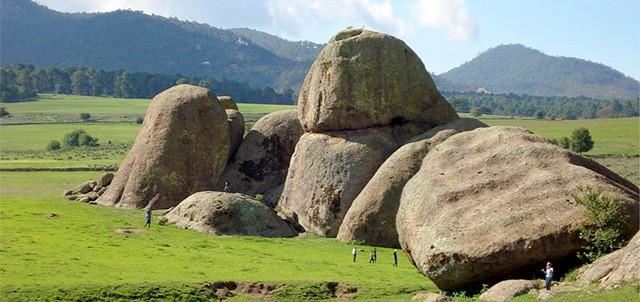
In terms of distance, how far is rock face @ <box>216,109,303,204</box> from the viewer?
68.3 m

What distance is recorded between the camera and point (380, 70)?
59469 mm

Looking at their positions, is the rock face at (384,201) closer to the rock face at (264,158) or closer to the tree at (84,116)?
the rock face at (264,158)

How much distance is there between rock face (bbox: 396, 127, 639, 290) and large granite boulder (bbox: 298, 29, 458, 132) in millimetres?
19086

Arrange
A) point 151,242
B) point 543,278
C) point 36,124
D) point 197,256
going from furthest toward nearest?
point 36,124, point 151,242, point 197,256, point 543,278

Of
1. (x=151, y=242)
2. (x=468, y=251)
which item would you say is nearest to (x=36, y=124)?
(x=151, y=242)

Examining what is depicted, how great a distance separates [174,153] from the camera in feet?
213

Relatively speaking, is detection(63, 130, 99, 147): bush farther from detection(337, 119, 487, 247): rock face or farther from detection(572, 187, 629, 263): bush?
detection(572, 187, 629, 263): bush

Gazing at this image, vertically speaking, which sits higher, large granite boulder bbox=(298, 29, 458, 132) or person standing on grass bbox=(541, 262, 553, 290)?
large granite boulder bbox=(298, 29, 458, 132)

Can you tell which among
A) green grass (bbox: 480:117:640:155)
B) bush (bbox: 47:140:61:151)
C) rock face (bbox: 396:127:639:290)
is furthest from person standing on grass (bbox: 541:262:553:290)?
bush (bbox: 47:140:61:151)

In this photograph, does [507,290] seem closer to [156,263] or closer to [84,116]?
[156,263]

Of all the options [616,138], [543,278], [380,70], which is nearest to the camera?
[543,278]

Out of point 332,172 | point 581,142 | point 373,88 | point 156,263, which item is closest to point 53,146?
point 581,142

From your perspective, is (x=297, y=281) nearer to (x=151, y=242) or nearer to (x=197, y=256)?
(x=197, y=256)

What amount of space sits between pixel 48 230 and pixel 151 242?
21.8 feet
